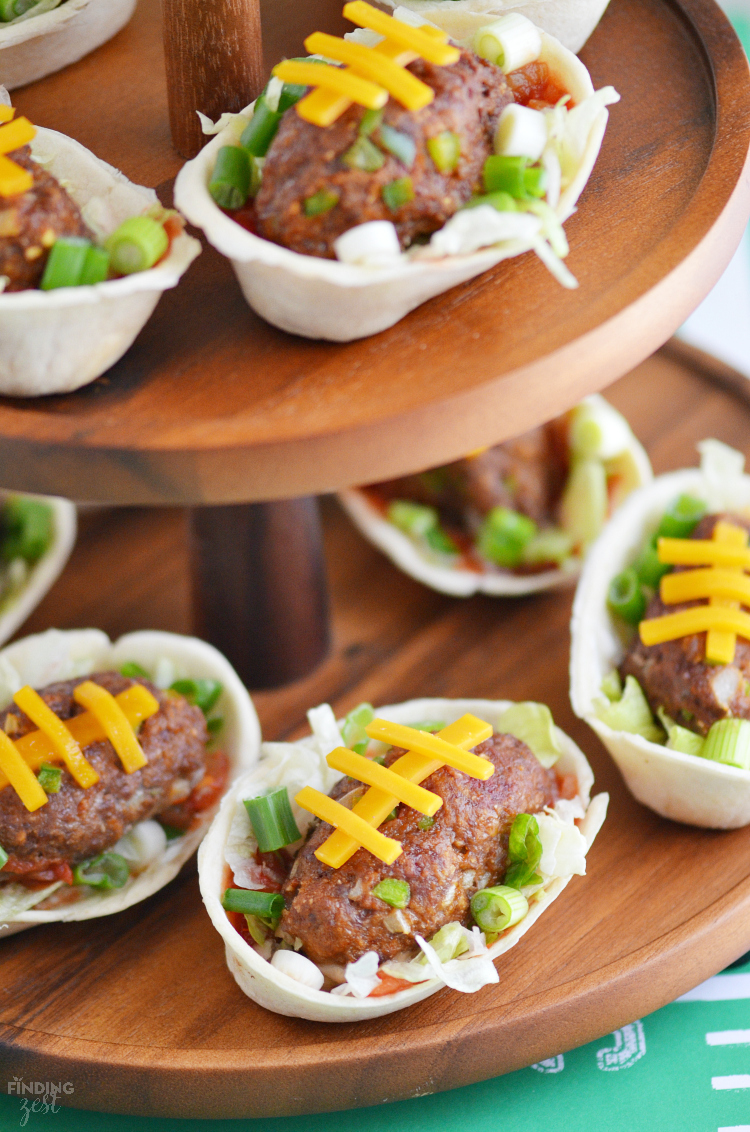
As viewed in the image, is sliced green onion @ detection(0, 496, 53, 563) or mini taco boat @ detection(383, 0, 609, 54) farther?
sliced green onion @ detection(0, 496, 53, 563)

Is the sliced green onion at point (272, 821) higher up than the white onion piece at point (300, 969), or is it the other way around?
the sliced green onion at point (272, 821)

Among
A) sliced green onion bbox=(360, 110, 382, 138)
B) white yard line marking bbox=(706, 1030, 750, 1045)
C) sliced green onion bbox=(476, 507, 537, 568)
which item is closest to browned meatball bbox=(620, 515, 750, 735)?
white yard line marking bbox=(706, 1030, 750, 1045)

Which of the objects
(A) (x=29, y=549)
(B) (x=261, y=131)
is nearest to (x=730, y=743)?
(B) (x=261, y=131)

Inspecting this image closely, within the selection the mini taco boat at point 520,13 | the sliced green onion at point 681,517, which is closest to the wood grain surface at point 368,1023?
the sliced green onion at point 681,517

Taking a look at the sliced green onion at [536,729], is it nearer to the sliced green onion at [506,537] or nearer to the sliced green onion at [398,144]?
the sliced green onion at [506,537]

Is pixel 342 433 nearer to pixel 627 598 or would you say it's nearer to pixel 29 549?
pixel 627 598

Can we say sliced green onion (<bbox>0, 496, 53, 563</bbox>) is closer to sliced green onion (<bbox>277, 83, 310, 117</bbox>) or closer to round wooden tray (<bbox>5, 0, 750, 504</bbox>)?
round wooden tray (<bbox>5, 0, 750, 504</bbox>)

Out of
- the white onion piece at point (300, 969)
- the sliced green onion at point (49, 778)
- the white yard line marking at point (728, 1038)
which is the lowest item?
the white yard line marking at point (728, 1038)

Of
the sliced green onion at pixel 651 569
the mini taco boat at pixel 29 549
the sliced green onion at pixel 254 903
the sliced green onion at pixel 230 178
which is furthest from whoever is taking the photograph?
the mini taco boat at pixel 29 549
